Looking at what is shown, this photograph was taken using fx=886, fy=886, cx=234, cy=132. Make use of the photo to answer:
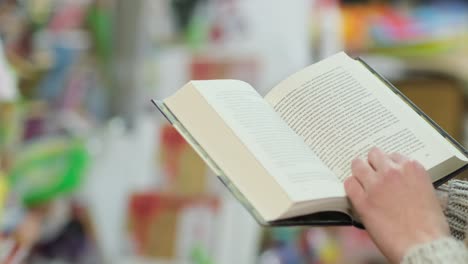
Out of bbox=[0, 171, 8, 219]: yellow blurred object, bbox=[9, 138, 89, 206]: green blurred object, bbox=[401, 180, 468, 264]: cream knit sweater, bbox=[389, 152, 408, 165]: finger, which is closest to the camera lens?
bbox=[401, 180, 468, 264]: cream knit sweater

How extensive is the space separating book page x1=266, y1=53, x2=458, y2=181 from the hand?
1.4 inches

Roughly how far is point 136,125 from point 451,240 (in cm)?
147

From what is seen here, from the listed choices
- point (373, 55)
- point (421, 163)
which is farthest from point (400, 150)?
point (373, 55)

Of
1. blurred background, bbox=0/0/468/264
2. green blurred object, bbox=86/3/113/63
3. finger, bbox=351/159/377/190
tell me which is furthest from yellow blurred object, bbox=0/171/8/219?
finger, bbox=351/159/377/190

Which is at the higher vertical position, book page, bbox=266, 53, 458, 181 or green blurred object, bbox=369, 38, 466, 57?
book page, bbox=266, 53, 458, 181

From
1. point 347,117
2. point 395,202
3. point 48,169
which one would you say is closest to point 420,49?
point 48,169

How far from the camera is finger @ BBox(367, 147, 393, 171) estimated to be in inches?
34.5

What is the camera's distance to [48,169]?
1.96 meters

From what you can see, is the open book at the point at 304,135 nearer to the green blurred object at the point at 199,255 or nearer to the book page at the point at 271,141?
the book page at the point at 271,141

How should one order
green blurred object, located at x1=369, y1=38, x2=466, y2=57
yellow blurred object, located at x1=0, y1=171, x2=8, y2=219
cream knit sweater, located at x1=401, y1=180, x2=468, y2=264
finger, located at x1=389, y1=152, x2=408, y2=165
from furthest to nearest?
green blurred object, located at x1=369, y1=38, x2=466, y2=57 → yellow blurred object, located at x1=0, y1=171, x2=8, y2=219 → finger, located at x1=389, y1=152, x2=408, y2=165 → cream knit sweater, located at x1=401, y1=180, x2=468, y2=264

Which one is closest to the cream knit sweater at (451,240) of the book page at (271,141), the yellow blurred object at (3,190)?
the book page at (271,141)

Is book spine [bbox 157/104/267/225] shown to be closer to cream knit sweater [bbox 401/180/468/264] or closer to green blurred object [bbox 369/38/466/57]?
cream knit sweater [bbox 401/180/468/264]

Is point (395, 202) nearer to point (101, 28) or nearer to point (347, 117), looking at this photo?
point (347, 117)

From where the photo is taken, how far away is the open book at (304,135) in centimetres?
86
